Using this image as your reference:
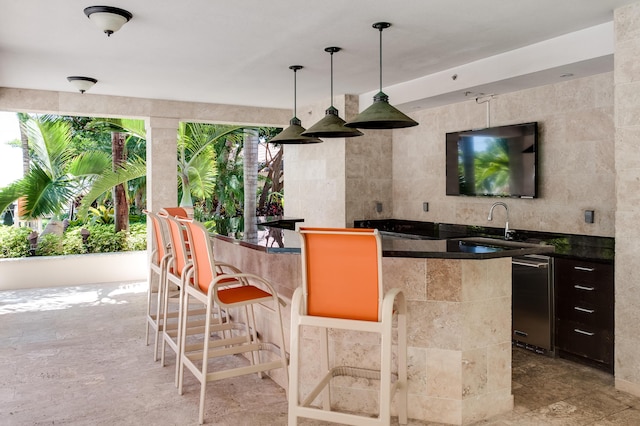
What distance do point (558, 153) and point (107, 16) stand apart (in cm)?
384

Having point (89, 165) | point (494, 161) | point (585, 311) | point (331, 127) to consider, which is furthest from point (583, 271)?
point (89, 165)

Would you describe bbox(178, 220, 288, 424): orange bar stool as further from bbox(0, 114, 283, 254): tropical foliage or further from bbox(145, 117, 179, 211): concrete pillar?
bbox(145, 117, 179, 211): concrete pillar

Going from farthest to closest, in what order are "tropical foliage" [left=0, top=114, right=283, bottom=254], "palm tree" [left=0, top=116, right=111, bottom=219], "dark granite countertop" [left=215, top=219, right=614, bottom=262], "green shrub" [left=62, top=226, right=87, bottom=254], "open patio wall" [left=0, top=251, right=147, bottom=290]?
"green shrub" [left=62, top=226, right=87, bottom=254] < "tropical foliage" [left=0, top=114, right=283, bottom=254] < "palm tree" [left=0, top=116, right=111, bottom=219] < "open patio wall" [left=0, top=251, right=147, bottom=290] < "dark granite countertop" [left=215, top=219, right=614, bottom=262]

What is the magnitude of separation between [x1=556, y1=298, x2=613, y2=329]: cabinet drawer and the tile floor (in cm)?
34

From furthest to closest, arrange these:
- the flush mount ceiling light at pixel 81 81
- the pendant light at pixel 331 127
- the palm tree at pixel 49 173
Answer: the palm tree at pixel 49 173 < the flush mount ceiling light at pixel 81 81 < the pendant light at pixel 331 127

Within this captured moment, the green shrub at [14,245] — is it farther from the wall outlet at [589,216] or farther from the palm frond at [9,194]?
the wall outlet at [589,216]

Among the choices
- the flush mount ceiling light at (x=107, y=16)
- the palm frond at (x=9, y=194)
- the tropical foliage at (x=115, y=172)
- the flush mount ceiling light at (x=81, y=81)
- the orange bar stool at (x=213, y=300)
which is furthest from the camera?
the tropical foliage at (x=115, y=172)

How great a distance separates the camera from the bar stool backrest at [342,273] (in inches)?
89.2

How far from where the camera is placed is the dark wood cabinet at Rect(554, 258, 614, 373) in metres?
3.55

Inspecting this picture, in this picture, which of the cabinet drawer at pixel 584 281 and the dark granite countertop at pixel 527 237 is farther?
the dark granite countertop at pixel 527 237

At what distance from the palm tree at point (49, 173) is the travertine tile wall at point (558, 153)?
5.26 metres

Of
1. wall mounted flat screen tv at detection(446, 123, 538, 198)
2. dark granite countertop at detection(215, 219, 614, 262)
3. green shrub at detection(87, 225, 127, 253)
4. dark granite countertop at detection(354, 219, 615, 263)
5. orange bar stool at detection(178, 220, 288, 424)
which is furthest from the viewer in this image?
green shrub at detection(87, 225, 127, 253)

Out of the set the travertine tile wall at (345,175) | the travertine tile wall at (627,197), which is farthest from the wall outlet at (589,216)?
the travertine tile wall at (345,175)

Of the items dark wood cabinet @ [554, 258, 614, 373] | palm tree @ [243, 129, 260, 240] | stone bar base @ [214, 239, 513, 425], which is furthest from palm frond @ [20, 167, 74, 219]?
dark wood cabinet @ [554, 258, 614, 373]
